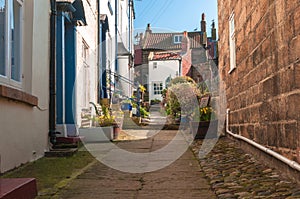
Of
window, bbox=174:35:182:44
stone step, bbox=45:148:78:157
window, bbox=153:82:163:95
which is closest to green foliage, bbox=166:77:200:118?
stone step, bbox=45:148:78:157

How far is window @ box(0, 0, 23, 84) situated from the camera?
4203 millimetres

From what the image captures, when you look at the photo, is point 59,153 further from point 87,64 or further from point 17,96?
point 87,64

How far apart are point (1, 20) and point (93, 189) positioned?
2136 mm

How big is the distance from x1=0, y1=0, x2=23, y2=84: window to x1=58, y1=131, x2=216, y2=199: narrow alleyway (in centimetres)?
138

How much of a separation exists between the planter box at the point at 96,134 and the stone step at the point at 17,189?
16.4ft

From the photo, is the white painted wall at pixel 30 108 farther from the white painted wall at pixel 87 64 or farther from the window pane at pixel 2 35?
the white painted wall at pixel 87 64

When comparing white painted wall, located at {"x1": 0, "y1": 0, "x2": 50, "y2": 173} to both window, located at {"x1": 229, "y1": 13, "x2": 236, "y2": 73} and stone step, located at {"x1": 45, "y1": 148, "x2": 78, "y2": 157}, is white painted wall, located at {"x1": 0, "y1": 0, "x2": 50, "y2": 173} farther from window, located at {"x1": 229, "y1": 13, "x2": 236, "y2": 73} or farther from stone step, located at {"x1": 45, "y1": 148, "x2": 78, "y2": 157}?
window, located at {"x1": 229, "y1": 13, "x2": 236, "y2": 73}

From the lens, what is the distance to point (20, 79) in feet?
15.3

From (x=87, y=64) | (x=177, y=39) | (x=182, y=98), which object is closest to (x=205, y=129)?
(x=87, y=64)

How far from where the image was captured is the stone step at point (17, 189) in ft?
7.85

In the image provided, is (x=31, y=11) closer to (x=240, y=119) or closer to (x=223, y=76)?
(x=240, y=119)

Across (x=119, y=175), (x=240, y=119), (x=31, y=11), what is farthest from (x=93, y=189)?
(x=240, y=119)

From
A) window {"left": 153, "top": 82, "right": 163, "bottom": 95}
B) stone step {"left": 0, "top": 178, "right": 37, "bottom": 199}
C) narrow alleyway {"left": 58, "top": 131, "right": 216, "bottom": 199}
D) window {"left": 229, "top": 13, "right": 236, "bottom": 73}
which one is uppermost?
window {"left": 153, "top": 82, "right": 163, "bottom": 95}

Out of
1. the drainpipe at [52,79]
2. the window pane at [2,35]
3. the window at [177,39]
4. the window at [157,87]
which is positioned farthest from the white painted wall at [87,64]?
the window at [177,39]
